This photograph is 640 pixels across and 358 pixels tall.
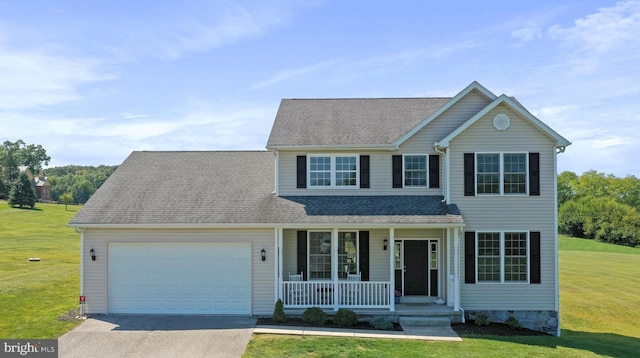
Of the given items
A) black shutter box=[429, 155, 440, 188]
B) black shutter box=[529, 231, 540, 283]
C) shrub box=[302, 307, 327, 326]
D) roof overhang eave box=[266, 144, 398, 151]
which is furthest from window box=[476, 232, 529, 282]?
shrub box=[302, 307, 327, 326]

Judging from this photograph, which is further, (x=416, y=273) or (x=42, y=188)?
(x=42, y=188)

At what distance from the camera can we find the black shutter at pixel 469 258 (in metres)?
14.9

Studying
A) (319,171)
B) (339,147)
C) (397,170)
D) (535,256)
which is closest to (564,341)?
(535,256)

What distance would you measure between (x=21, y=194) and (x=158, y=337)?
67.3 m

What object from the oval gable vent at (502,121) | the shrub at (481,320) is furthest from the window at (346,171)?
the shrub at (481,320)

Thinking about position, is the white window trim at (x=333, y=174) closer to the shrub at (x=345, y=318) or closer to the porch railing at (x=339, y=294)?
the porch railing at (x=339, y=294)

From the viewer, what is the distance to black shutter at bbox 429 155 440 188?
15.9 meters

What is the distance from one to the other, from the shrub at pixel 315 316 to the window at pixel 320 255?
186 centimetres

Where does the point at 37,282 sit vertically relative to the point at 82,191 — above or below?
below

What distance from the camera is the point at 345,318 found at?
13.8 metres

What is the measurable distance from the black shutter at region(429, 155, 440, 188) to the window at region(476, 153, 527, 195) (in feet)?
4.45

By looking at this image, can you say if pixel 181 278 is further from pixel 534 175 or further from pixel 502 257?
pixel 534 175

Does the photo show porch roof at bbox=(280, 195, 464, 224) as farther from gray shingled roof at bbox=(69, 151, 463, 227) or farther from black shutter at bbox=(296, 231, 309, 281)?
black shutter at bbox=(296, 231, 309, 281)

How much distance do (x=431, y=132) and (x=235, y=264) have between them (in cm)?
807
